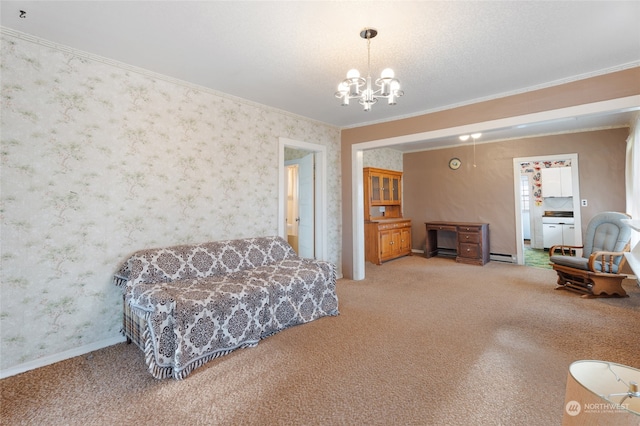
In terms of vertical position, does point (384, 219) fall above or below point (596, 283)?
above

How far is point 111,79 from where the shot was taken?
8.94 feet

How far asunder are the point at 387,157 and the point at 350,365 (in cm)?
562

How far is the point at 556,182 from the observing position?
276 inches

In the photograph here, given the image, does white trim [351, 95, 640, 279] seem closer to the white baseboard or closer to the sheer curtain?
the sheer curtain

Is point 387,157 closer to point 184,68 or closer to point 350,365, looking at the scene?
point 184,68

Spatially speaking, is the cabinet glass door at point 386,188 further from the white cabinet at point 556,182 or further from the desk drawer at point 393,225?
the white cabinet at point 556,182

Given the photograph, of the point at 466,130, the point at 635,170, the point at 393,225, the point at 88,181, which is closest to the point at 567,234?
the point at 635,170

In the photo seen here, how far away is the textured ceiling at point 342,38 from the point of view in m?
2.03

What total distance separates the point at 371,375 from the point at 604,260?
3.81 meters

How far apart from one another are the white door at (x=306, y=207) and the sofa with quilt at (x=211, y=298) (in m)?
1.29

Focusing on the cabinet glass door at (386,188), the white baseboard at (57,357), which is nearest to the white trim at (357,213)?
the cabinet glass door at (386,188)

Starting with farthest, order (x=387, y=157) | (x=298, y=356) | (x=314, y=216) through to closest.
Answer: (x=387, y=157)
(x=314, y=216)
(x=298, y=356)

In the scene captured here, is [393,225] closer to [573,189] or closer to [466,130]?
[466,130]

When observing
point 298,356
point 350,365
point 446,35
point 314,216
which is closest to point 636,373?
point 350,365
